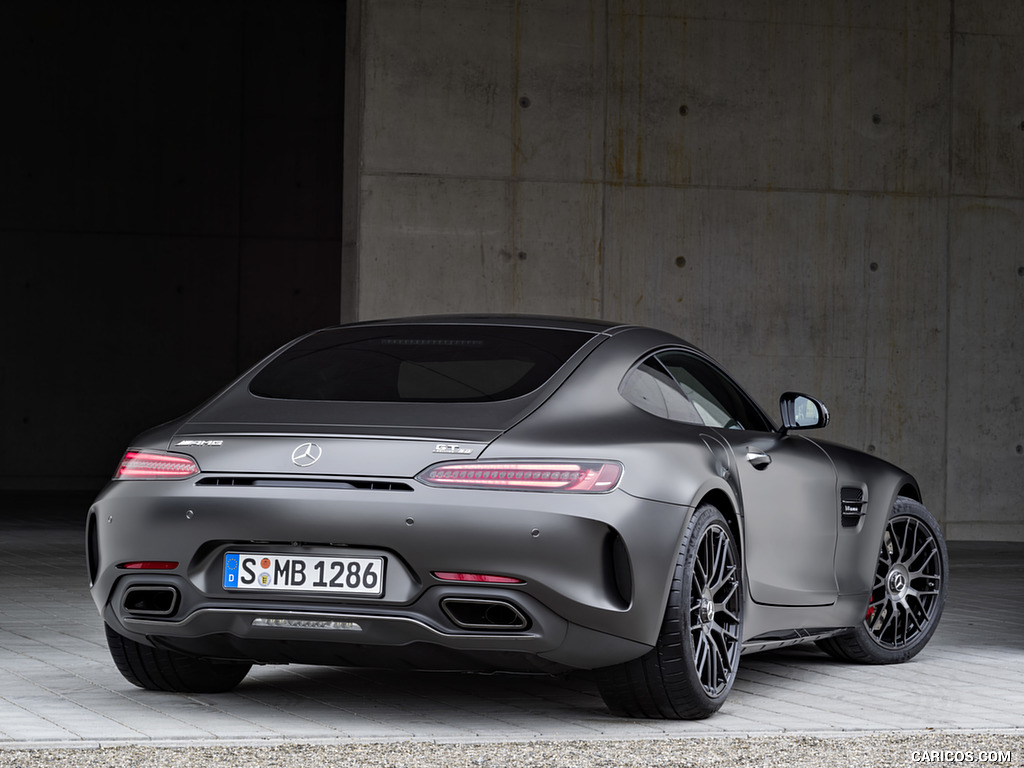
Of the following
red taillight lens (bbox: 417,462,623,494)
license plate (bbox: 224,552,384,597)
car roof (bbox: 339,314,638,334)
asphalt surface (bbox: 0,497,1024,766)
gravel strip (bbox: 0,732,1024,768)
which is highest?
car roof (bbox: 339,314,638,334)

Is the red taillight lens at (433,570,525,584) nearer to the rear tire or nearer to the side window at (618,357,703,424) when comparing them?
the side window at (618,357,703,424)

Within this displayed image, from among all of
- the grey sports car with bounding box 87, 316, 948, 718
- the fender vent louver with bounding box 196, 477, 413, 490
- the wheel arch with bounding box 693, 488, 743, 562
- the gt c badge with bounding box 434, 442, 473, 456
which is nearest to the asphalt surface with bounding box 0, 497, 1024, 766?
the grey sports car with bounding box 87, 316, 948, 718

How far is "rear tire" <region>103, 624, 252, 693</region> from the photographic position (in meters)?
5.41

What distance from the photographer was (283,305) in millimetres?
20094

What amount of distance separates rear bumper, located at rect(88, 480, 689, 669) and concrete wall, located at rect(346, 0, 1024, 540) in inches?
293

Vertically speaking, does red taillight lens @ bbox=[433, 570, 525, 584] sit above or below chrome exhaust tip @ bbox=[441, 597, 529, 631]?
above

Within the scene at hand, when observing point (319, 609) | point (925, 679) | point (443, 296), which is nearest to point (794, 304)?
point (443, 296)

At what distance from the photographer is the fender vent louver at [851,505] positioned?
20.8ft

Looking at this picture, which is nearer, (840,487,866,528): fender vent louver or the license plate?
the license plate

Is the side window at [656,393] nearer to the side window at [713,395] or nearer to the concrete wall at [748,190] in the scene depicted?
the side window at [713,395]

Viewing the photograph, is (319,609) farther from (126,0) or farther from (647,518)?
(126,0)

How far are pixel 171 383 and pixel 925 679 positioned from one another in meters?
14.7

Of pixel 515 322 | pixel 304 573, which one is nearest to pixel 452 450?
pixel 304 573

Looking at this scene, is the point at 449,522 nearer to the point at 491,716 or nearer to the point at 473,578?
the point at 473,578
